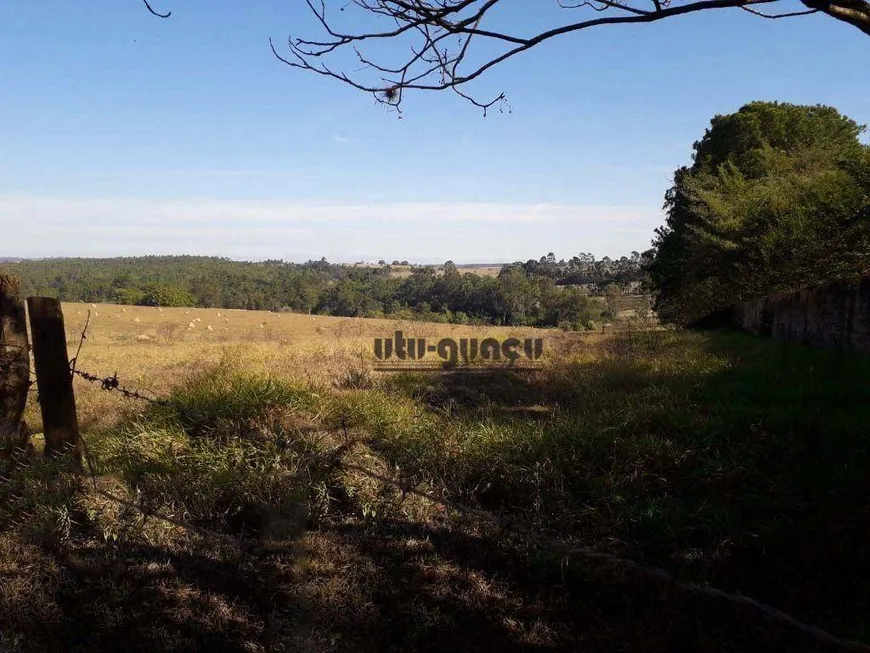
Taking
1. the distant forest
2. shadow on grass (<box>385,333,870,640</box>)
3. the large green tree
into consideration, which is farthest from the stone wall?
the distant forest

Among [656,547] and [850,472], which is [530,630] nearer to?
[656,547]

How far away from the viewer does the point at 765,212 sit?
11.6 meters

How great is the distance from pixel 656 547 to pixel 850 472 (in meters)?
1.41

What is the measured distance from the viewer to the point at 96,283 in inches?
2317

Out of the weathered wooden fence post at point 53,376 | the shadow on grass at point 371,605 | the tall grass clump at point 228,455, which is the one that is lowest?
the shadow on grass at point 371,605

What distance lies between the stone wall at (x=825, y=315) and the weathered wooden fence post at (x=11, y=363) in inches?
325

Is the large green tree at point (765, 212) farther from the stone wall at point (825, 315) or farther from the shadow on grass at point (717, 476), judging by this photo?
the shadow on grass at point (717, 476)

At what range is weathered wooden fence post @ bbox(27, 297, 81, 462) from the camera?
3391mm

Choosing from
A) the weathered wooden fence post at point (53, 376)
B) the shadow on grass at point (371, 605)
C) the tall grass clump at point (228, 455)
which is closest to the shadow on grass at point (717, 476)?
the shadow on grass at point (371, 605)

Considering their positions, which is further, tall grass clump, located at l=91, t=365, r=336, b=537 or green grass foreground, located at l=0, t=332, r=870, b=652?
tall grass clump, located at l=91, t=365, r=336, b=537

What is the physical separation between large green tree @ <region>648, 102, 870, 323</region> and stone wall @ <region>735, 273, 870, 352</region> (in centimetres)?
53

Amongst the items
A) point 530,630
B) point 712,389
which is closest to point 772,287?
point 712,389

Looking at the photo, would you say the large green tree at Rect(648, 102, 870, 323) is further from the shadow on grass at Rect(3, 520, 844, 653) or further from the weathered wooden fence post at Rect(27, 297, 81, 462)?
the weathered wooden fence post at Rect(27, 297, 81, 462)

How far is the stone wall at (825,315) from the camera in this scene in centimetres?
585
